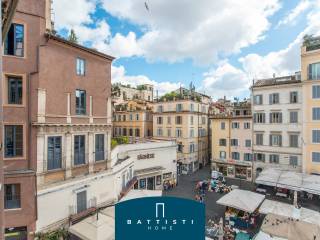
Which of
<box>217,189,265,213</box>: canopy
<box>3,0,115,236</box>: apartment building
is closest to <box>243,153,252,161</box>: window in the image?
<box>217,189,265,213</box>: canopy

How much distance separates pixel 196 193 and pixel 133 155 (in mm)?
10713

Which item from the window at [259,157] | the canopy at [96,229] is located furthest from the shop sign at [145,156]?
the window at [259,157]

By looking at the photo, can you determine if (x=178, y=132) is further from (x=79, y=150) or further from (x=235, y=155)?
(x=79, y=150)

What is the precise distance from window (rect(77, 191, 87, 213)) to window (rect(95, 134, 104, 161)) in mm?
3164

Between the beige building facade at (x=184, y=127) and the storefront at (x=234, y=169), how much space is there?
506 centimetres

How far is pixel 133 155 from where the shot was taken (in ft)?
102

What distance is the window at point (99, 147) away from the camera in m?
20.5

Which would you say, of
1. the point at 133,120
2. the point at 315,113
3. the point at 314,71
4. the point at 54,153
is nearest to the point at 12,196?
the point at 54,153

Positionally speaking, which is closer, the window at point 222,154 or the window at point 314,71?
the window at point 314,71

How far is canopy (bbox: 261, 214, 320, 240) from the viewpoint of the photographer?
47.6 ft

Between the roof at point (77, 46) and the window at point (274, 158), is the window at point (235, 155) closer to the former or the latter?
the window at point (274, 158)

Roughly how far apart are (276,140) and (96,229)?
1251 inches

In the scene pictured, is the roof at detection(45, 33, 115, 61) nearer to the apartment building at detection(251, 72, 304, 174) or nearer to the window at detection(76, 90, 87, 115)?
the window at detection(76, 90, 87, 115)

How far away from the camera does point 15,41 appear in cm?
1511
